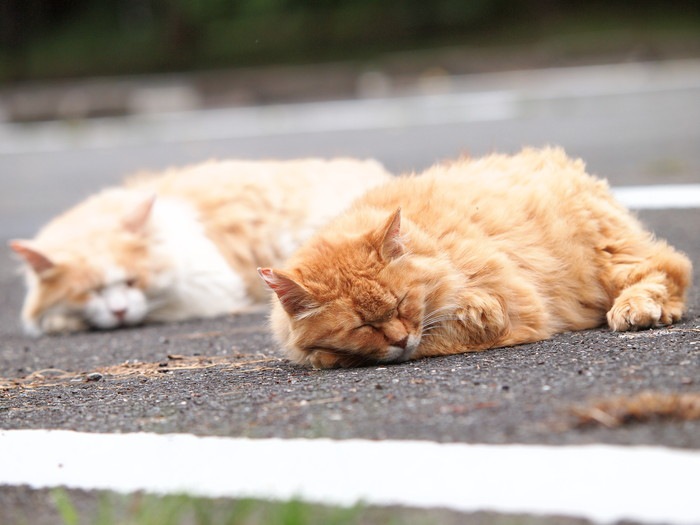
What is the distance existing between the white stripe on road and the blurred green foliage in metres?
21.5

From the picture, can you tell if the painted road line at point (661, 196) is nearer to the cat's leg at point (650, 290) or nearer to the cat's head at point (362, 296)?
the cat's leg at point (650, 290)

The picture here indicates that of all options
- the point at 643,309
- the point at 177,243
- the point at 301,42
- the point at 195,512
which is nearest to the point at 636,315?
the point at 643,309

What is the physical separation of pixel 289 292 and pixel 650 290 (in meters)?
1.69

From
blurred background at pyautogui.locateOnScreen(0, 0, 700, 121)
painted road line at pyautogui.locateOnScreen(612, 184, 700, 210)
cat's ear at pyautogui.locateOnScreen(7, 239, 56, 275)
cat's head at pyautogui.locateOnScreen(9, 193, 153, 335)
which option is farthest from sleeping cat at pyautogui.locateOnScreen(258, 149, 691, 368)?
blurred background at pyautogui.locateOnScreen(0, 0, 700, 121)

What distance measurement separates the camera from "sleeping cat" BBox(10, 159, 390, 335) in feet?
22.7

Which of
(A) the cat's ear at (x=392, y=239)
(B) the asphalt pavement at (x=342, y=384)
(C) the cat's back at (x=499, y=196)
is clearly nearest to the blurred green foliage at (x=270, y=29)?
(B) the asphalt pavement at (x=342, y=384)

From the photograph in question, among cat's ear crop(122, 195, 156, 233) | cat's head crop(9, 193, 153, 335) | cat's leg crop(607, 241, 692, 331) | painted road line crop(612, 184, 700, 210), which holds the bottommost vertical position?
cat's head crop(9, 193, 153, 335)

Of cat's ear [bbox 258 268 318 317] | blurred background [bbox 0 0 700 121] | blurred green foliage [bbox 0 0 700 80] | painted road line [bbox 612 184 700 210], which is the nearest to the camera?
cat's ear [bbox 258 268 318 317]

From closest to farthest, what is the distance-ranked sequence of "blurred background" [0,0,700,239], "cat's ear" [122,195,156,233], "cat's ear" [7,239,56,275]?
"cat's ear" [7,239,56,275] < "cat's ear" [122,195,156,233] < "blurred background" [0,0,700,239]

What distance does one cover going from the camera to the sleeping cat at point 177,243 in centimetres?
691

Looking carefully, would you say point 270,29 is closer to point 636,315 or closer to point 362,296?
point 636,315

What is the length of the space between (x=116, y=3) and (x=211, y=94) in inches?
409

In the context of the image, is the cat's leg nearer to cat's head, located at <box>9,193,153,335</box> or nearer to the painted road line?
the painted road line

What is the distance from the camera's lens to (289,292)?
14.1 feet
